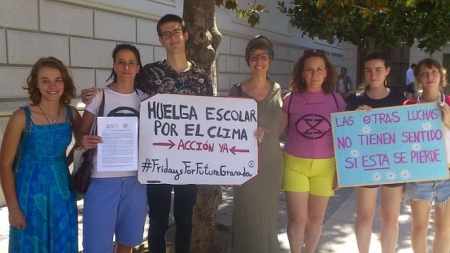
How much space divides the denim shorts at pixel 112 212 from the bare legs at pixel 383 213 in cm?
170

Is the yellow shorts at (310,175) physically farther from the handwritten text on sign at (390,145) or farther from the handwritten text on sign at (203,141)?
the handwritten text on sign at (203,141)

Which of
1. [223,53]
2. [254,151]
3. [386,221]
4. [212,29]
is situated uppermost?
[223,53]

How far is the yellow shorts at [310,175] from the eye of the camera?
10.8 feet

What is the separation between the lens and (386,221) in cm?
345

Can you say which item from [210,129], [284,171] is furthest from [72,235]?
[284,171]

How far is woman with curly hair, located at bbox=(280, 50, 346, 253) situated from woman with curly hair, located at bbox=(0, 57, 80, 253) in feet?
5.34

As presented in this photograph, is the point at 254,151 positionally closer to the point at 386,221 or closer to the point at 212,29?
the point at 386,221

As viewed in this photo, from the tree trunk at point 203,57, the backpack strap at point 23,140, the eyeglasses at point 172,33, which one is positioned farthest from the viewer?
the tree trunk at point 203,57

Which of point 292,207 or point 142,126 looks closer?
point 142,126

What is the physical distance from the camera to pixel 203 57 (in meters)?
3.98

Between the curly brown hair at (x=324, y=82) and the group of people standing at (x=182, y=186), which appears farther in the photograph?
the curly brown hair at (x=324, y=82)

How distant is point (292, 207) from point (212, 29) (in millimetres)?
1874

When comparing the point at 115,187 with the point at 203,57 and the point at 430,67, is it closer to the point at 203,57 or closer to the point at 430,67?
the point at 203,57

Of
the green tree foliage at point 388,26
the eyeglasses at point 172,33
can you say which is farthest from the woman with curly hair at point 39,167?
the green tree foliage at point 388,26
